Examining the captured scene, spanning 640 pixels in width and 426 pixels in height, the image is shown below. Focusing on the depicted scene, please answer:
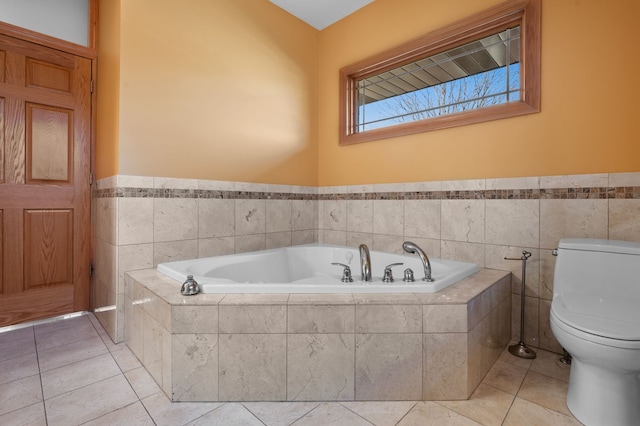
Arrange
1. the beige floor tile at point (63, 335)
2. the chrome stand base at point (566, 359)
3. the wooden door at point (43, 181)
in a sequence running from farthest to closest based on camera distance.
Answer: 1. the wooden door at point (43, 181)
2. the beige floor tile at point (63, 335)
3. the chrome stand base at point (566, 359)

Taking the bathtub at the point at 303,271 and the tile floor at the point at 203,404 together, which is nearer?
the tile floor at the point at 203,404

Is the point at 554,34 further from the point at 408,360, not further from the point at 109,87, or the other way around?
the point at 109,87

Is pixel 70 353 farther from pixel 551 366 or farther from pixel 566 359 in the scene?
pixel 566 359

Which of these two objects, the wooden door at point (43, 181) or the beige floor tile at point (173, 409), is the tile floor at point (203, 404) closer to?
the beige floor tile at point (173, 409)

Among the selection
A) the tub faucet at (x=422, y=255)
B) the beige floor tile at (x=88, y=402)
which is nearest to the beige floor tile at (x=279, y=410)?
the beige floor tile at (x=88, y=402)

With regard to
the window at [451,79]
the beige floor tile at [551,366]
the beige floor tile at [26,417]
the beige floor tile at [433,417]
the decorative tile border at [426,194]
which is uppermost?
the window at [451,79]

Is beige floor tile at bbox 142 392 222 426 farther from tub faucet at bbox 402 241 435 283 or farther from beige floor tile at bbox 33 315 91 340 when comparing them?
beige floor tile at bbox 33 315 91 340

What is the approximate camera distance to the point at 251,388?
1339mm

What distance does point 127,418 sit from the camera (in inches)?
48.5

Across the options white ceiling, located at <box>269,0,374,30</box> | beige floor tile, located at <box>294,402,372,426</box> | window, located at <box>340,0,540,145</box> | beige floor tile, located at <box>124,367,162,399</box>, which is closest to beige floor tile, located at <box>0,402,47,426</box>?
beige floor tile, located at <box>124,367,162,399</box>

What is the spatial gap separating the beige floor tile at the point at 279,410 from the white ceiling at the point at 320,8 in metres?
3.00

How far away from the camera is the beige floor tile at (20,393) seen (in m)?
1.31

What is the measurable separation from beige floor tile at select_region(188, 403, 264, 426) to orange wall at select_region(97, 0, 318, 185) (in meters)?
1.49

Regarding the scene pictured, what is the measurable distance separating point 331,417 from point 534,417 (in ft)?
2.77
